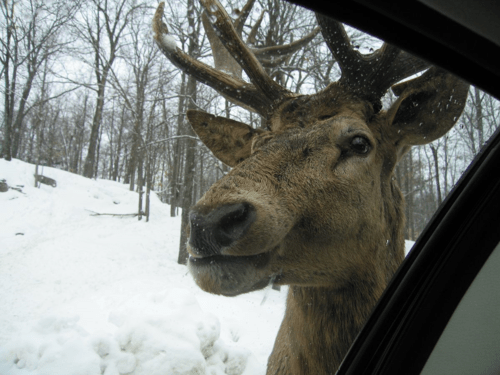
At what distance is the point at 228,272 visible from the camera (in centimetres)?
139

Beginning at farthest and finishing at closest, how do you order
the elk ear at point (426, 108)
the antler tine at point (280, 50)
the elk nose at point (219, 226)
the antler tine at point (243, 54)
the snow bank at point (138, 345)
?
the antler tine at point (280, 50)
the antler tine at point (243, 54)
the snow bank at point (138, 345)
the elk ear at point (426, 108)
the elk nose at point (219, 226)

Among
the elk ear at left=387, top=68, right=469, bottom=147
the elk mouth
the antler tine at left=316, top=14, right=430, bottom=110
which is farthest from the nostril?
the antler tine at left=316, top=14, right=430, bottom=110

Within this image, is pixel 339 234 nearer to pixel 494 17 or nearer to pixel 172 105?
pixel 494 17

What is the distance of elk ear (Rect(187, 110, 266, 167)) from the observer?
273 centimetres

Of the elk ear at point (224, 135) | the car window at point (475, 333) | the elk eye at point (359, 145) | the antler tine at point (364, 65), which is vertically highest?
Answer: the antler tine at point (364, 65)

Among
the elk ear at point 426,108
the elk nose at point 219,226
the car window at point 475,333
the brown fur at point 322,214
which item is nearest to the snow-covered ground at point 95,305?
the brown fur at point 322,214

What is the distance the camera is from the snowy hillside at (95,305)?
2.35 meters

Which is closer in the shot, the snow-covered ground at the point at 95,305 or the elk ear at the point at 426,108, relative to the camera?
the elk ear at the point at 426,108

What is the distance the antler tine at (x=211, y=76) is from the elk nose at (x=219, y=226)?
5.78ft

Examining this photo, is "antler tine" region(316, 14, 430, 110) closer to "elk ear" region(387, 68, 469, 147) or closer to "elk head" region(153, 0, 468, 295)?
"elk head" region(153, 0, 468, 295)

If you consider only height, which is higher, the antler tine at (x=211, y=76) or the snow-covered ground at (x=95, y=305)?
the antler tine at (x=211, y=76)

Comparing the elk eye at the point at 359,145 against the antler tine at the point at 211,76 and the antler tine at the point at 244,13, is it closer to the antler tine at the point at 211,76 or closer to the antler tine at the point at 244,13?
the antler tine at the point at 211,76

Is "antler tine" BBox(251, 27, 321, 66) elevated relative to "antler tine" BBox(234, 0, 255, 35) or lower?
lower

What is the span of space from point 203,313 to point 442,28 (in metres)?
3.57
